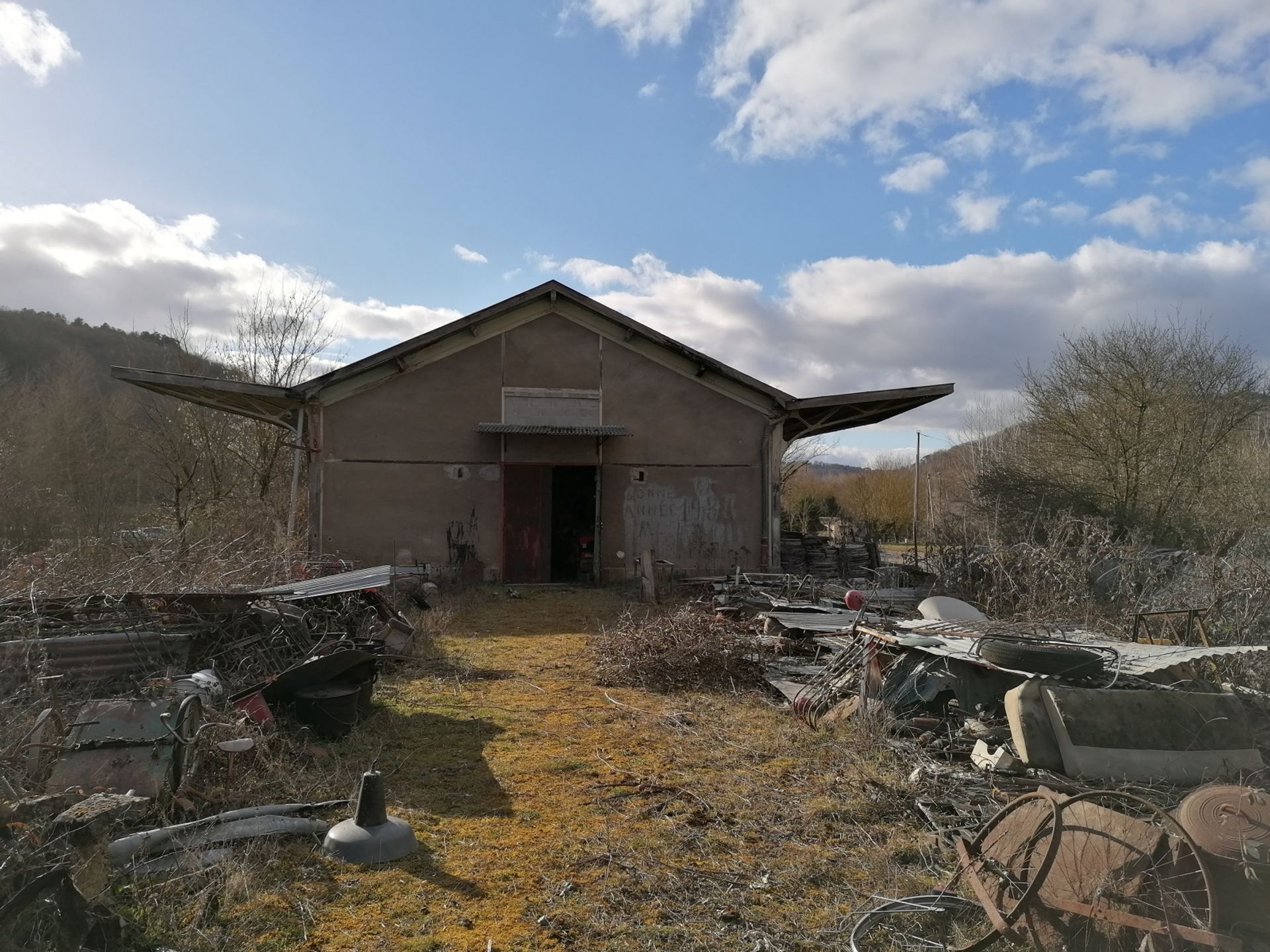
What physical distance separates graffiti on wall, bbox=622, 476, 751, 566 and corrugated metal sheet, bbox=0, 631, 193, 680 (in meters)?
10.3

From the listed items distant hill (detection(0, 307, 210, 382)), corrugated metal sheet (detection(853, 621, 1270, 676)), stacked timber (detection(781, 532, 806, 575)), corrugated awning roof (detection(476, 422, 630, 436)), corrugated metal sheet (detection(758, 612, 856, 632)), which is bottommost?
corrugated metal sheet (detection(758, 612, 856, 632))

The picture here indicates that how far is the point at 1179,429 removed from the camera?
18.7 metres

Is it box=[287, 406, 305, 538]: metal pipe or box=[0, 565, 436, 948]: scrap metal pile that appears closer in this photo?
box=[0, 565, 436, 948]: scrap metal pile

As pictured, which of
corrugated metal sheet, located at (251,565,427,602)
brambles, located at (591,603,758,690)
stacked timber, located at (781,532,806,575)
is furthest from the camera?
stacked timber, located at (781,532,806,575)

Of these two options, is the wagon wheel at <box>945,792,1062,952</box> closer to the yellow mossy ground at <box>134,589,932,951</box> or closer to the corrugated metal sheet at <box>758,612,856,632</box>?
the yellow mossy ground at <box>134,589,932,951</box>

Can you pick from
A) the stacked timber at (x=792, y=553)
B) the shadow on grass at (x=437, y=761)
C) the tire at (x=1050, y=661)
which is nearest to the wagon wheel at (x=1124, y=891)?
the tire at (x=1050, y=661)

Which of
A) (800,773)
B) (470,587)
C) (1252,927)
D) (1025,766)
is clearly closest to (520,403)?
(470,587)

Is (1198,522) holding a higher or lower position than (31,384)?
lower

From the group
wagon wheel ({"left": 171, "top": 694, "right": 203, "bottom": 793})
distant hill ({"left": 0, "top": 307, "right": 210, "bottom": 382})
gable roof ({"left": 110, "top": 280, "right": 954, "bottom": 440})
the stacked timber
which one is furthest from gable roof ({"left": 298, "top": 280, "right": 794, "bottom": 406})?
distant hill ({"left": 0, "top": 307, "right": 210, "bottom": 382})

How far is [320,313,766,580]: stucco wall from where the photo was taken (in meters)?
15.2

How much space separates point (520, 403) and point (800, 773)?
37.1 feet

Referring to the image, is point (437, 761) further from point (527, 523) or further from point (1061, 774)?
point (527, 523)

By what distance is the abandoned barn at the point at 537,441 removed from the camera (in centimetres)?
1514

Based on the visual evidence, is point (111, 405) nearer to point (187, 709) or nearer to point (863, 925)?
point (187, 709)
